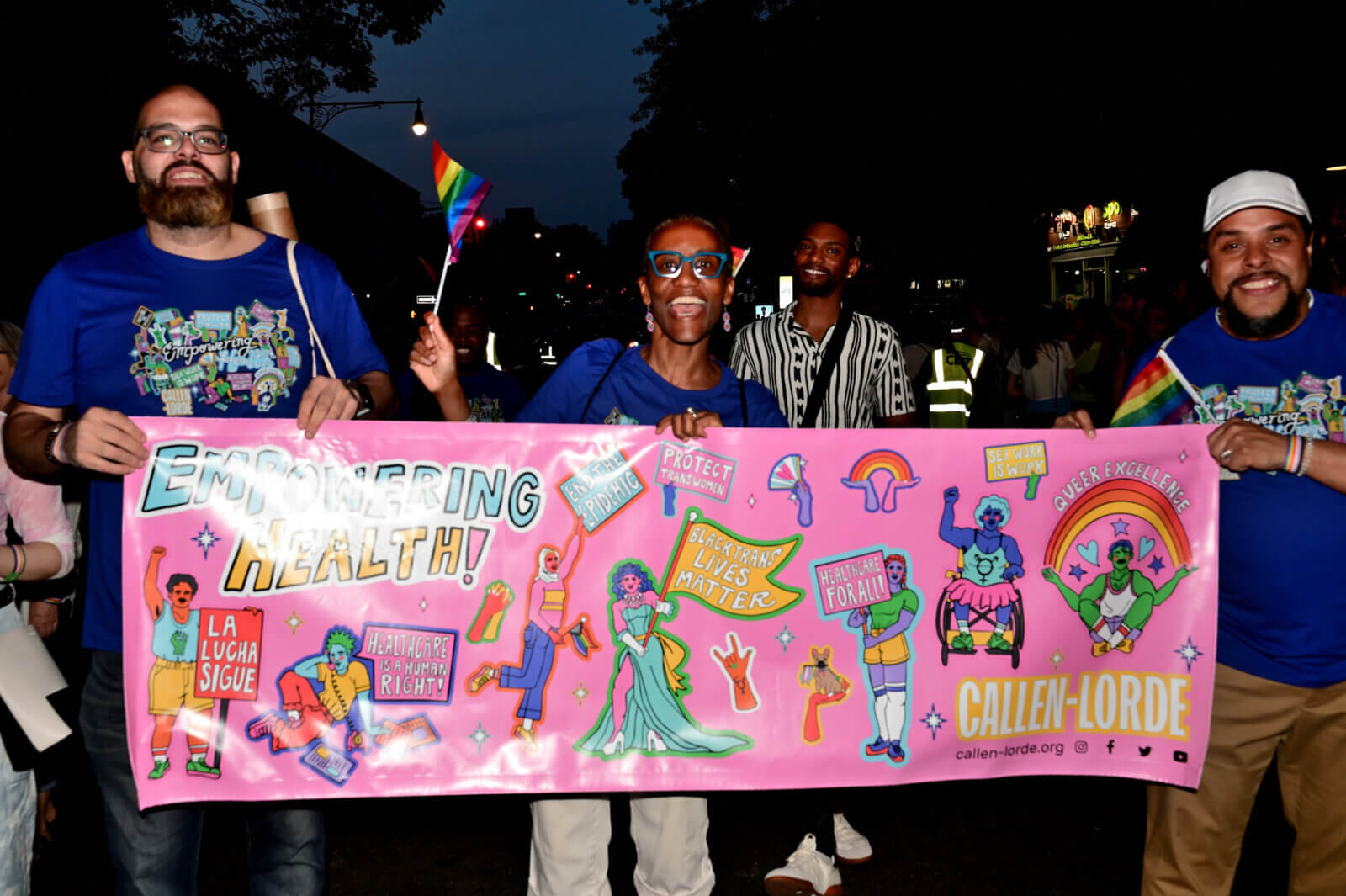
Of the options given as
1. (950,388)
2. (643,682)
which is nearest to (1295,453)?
(643,682)

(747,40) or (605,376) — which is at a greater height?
(747,40)

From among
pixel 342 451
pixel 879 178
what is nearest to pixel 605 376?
pixel 342 451

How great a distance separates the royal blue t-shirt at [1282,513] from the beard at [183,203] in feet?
9.46

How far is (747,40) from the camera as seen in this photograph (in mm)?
37500

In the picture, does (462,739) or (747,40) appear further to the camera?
(747,40)

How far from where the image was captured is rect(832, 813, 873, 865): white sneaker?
4430mm

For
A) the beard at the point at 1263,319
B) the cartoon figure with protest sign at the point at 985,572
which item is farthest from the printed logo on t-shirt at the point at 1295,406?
the cartoon figure with protest sign at the point at 985,572

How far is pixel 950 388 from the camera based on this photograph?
25.8 feet

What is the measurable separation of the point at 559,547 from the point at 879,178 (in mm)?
19688

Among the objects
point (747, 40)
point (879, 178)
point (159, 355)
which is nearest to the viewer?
point (159, 355)

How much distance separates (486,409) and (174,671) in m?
3.51

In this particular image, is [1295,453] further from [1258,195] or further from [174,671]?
[174,671]

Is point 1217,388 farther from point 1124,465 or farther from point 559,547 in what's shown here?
point 559,547

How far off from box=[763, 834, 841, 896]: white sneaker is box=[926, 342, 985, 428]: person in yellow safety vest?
4.08 m
